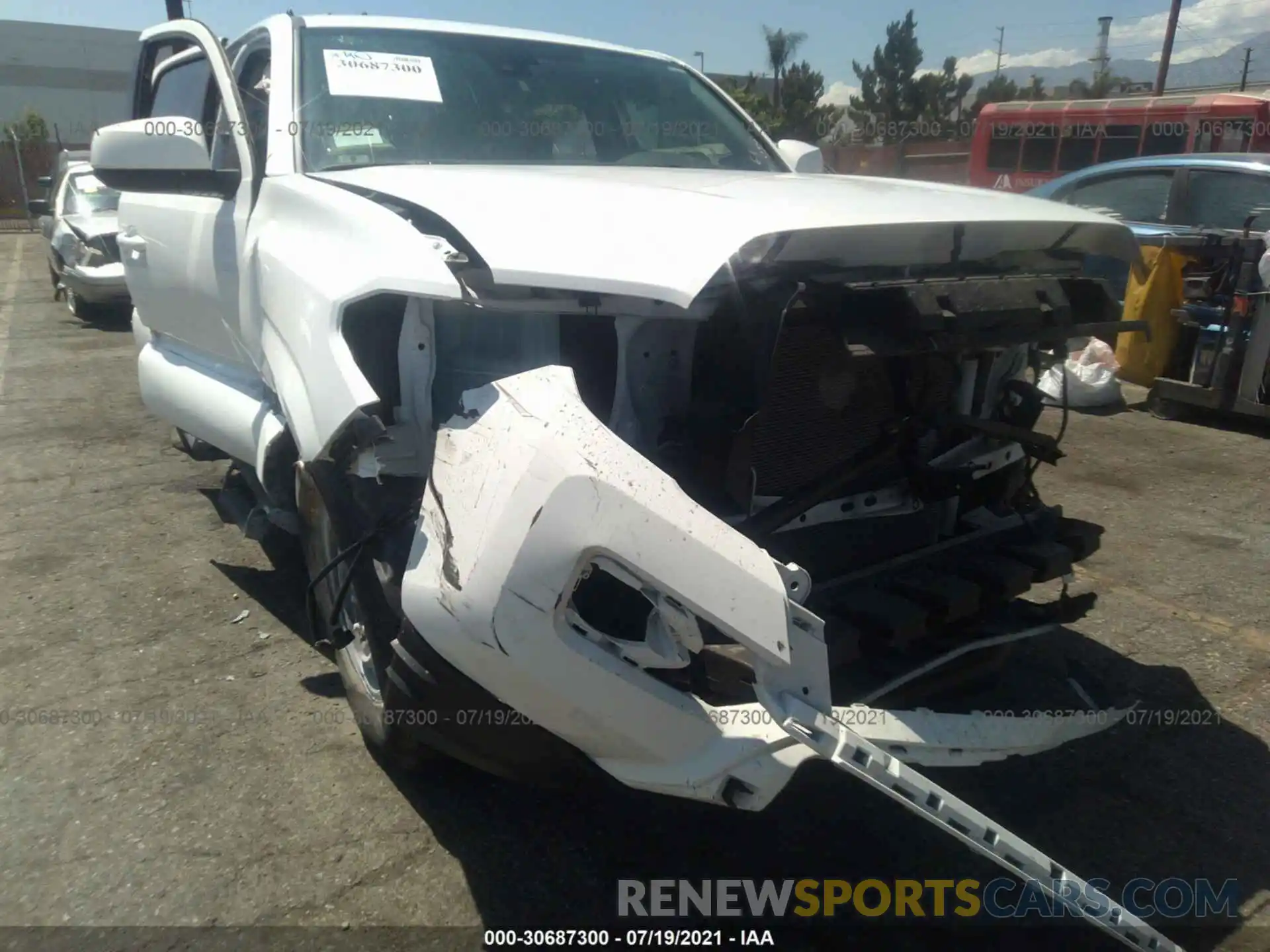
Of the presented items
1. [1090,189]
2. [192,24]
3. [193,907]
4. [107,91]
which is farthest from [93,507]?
[107,91]

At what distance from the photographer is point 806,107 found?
3681 centimetres

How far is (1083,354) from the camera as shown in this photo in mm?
6988

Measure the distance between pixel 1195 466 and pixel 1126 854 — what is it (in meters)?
3.90

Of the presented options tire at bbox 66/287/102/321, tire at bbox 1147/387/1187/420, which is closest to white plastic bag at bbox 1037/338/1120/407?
tire at bbox 1147/387/1187/420

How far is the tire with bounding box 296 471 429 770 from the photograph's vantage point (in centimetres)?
237

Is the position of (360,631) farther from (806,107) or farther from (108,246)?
(806,107)

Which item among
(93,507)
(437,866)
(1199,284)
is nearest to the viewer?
(437,866)

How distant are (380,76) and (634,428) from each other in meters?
1.65

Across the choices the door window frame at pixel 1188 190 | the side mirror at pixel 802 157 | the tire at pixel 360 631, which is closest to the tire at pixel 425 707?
the tire at pixel 360 631

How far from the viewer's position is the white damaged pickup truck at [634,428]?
1.84 meters

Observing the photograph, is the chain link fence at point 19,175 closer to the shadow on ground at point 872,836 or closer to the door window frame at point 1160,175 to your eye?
the door window frame at point 1160,175

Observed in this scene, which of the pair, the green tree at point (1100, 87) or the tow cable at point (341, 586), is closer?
the tow cable at point (341, 586)

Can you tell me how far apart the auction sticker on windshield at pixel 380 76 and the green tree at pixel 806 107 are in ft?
103

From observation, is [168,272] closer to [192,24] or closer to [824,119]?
[192,24]
